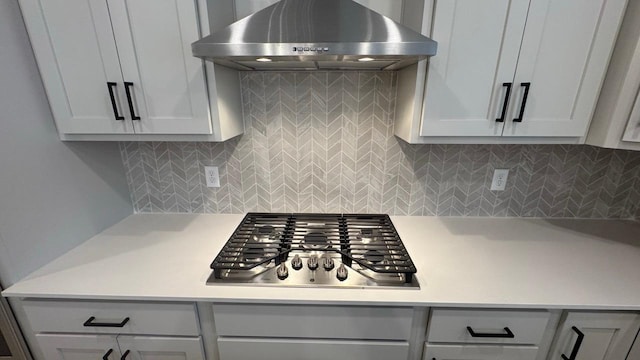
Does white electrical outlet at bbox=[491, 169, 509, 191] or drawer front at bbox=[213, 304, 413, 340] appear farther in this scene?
white electrical outlet at bbox=[491, 169, 509, 191]

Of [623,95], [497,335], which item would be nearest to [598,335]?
[497,335]

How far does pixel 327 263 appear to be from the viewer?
110 centimetres

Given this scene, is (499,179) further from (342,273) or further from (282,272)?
(282,272)

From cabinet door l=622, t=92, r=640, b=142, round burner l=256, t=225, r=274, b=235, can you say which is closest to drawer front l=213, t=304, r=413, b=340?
round burner l=256, t=225, r=274, b=235

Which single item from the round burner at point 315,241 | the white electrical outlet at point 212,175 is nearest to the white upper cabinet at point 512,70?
the round burner at point 315,241

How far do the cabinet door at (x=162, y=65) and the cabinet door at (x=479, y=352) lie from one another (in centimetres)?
128

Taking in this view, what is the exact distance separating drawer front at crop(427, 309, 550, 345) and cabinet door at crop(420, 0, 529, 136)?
70 cm

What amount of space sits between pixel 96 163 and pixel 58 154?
0.19 metres

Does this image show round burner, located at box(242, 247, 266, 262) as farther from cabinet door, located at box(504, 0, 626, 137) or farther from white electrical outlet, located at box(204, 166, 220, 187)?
cabinet door, located at box(504, 0, 626, 137)

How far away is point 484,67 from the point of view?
1.04m

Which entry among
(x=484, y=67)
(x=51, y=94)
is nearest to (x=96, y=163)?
(x=51, y=94)

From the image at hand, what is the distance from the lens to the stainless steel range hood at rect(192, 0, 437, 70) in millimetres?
830

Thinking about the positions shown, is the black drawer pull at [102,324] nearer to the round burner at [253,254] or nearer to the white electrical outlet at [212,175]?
the round burner at [253,254]

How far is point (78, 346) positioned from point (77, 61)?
1.14 m
